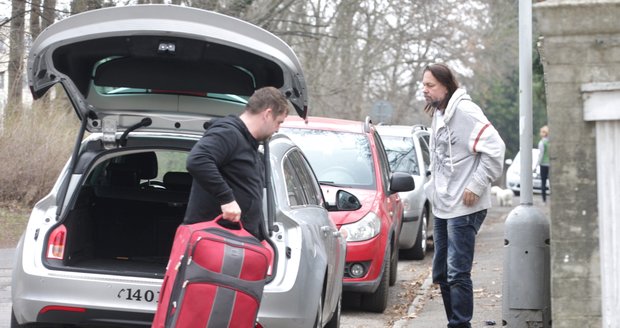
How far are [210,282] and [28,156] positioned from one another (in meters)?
13.2

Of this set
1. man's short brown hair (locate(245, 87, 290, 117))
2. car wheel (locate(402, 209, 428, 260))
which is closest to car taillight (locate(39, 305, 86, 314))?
man's short brown hair (locate(245, 87, 290, 117))

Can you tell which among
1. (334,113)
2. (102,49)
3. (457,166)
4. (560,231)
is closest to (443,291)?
(457,166)

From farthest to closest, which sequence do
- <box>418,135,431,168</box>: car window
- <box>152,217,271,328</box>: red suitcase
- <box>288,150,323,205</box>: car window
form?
<box>418,135,431,168</box>: car window < <box>288,150,323,205</box>: car window < <box>152,217,271,328</box>: red suitcase

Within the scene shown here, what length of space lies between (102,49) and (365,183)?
4686mm

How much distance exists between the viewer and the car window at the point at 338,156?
11.3 m

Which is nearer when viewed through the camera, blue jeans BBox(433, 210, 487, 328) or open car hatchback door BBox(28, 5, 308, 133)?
open car hatchback door BBox(28, 5, 308, 133)

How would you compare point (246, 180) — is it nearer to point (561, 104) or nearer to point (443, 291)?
point (561, 104)

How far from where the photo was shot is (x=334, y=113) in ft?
118

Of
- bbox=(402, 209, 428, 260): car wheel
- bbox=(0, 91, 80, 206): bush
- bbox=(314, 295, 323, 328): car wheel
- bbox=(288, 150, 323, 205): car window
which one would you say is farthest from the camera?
bbox=(0, 91, 80, 206): bush

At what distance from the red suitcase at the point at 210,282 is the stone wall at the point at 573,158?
1.79 metres

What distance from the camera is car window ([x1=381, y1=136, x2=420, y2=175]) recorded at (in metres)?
14.8

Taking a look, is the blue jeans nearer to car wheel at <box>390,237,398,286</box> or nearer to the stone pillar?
the stone pillar

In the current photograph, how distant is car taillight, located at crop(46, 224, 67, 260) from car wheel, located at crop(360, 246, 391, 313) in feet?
13.0

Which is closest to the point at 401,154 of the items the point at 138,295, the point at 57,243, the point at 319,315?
the point at 319,315
